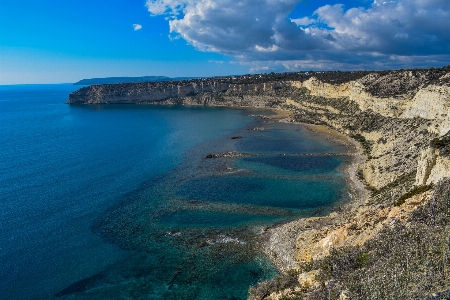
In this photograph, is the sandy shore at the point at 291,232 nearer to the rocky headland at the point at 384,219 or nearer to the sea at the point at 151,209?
the rocky headland at the point at 384,219

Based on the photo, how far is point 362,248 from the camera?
16484mm

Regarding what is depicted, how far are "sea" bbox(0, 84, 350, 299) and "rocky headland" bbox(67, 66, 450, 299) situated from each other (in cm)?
328

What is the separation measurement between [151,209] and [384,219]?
22.0 metres

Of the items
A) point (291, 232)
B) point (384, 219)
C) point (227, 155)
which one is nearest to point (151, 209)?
point (291, 232)

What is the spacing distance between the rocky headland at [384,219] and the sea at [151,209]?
3.28 metres

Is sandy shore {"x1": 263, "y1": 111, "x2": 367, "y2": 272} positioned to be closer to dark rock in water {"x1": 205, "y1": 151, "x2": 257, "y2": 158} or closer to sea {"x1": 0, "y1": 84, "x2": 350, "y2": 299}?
sea {"x1": 0, "y1": 84, "x2": 350, "y2": 299}

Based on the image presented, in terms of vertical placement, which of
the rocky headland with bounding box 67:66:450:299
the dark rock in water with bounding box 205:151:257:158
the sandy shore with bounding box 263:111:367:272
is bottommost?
the sandy shore with bounding box 263:111:367:272

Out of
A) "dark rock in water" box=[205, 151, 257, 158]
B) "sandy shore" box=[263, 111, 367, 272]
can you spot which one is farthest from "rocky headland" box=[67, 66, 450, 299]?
"dark rock in water" box=[205, 151, 257, 158]

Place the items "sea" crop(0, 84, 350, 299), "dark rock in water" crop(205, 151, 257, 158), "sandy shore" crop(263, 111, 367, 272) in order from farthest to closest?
"dark rock in water" crop(205, 151, 257, 158) < "sandy shore" crop(263, 111, 367, 272) < "sea" crop(0, 84, 350, 299)

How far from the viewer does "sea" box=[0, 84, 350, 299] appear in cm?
2292

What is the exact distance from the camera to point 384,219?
20203 millimetres

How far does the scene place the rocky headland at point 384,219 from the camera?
38.9ft

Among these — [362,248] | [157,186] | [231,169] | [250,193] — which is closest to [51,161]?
[157,186]

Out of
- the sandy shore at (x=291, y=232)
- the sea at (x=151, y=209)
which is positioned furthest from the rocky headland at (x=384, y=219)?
the sea at (x=151, y=209)
